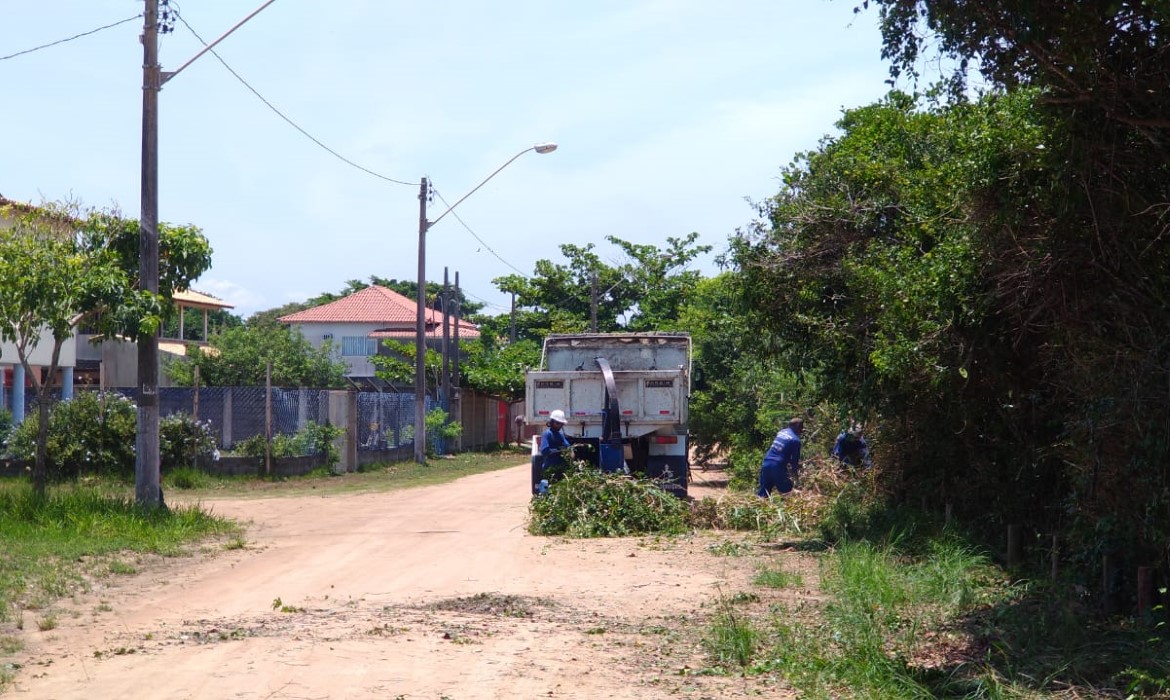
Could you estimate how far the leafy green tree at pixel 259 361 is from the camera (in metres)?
43.8

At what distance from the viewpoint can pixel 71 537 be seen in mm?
13297

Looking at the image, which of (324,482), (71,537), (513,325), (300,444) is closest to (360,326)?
(513,325)

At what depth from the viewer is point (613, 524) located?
49.8ft

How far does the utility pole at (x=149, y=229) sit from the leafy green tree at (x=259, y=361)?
Answer: 86.4 ft

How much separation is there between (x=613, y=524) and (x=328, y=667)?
8081 mm

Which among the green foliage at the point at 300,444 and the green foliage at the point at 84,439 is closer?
the green foliage at the point at 84,439

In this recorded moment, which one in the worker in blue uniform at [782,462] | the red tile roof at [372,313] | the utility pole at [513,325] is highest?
the red tile roof at [372,313]

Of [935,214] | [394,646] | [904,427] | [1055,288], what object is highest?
[935,214]

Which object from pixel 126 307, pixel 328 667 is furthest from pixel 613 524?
pixel 328 667

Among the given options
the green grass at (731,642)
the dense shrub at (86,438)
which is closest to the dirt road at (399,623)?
the green grass at (731,642)

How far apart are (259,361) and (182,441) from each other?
21975 mm

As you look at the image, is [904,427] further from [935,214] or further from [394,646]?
[394,646]

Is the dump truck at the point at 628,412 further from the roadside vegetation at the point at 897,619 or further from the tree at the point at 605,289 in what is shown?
the tree at the point at 605,289

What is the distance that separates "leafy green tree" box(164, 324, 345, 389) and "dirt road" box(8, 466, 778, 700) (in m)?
30.0
